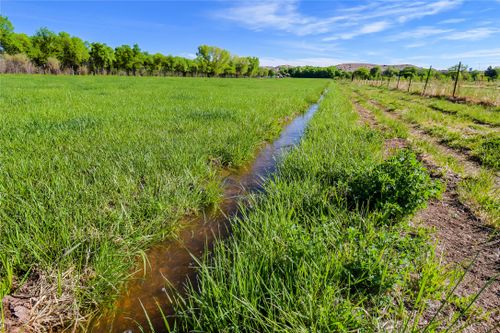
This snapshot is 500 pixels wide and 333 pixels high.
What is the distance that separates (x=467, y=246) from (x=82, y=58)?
7162 cm

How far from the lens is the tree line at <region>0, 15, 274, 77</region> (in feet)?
158

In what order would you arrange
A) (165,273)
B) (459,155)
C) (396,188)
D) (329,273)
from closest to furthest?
1. (329,273)
2. (165,273)
3. (396,188)
4. (459,155)

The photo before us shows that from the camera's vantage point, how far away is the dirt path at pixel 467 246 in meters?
2.11

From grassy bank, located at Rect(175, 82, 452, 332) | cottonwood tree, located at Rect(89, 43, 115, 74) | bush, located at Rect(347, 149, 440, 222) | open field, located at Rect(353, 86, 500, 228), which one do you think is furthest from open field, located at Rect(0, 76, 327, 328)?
cottonwood tree, located at Rect(89, 43, 115, 74)

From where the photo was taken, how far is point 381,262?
208cm

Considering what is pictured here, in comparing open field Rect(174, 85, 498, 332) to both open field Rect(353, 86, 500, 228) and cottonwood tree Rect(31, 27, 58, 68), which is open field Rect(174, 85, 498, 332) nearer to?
open field Rect(353, 86, 500, 228)

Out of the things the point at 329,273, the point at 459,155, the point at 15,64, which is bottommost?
the point at 329,273

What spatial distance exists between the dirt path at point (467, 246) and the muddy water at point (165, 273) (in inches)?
93.7

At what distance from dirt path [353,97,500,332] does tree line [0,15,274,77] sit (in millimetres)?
66178

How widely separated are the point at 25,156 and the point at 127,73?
76.7 meters

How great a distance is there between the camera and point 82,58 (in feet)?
185

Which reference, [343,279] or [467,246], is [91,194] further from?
[467,246]

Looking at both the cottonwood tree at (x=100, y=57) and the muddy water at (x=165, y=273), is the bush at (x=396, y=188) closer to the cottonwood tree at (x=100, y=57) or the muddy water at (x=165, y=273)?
the muddy water at (x=165, y=273)

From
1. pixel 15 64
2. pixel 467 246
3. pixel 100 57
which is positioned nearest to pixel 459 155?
pixel 467 246
